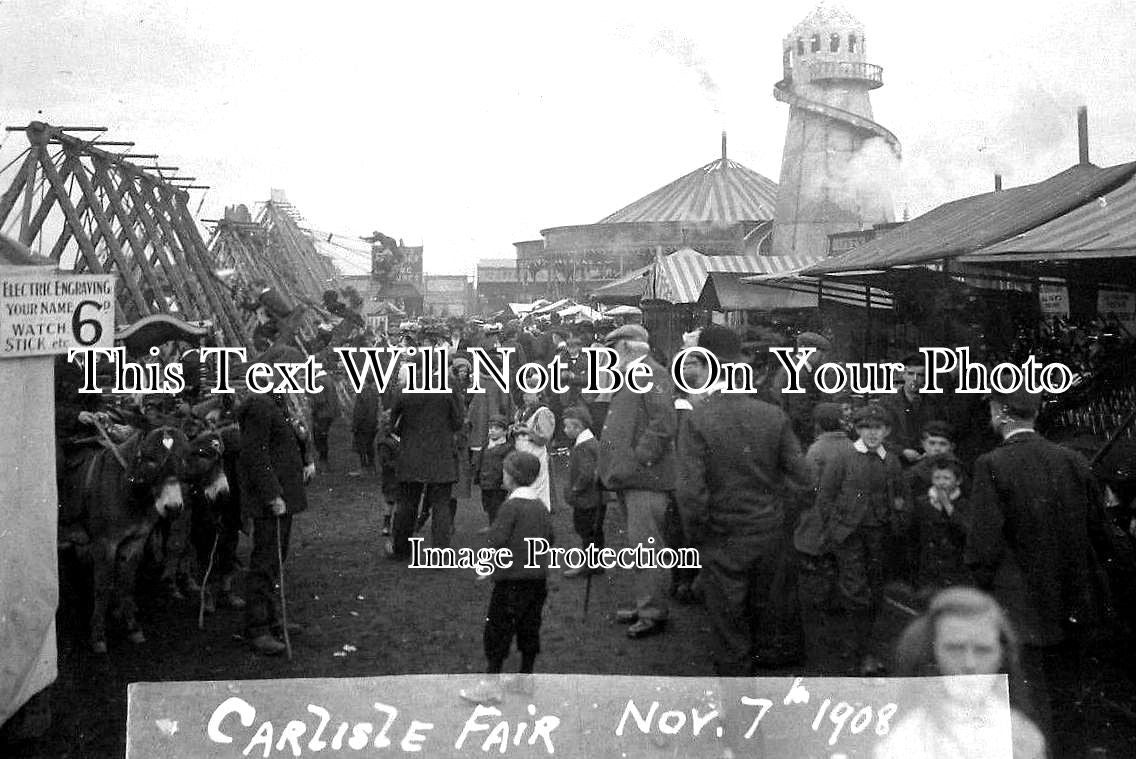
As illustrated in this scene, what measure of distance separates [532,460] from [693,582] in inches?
34.6

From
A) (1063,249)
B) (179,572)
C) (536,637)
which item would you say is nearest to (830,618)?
(536,637)

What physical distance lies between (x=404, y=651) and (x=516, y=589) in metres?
0.55

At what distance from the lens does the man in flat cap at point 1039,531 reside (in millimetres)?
3490

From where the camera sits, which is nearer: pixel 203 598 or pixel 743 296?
pixel 203 598

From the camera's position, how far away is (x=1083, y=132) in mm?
4227

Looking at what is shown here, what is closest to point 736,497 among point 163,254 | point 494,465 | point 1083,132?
point 494,465

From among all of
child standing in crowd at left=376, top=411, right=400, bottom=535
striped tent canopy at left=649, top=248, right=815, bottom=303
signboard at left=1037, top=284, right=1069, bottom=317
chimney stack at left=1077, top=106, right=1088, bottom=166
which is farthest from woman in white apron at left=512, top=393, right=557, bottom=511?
chimney stack at left=1077, top=106, right=1088, bottom=166

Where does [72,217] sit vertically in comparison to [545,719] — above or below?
above

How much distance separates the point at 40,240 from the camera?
12.8 feet

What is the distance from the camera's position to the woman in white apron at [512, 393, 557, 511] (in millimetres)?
4121

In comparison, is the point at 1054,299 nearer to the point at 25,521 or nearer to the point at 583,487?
the point at 583,487

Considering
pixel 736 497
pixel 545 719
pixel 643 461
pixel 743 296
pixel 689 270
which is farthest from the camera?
pixel 743 296

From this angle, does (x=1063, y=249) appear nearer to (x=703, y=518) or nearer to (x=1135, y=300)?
(x=1135, y=300)

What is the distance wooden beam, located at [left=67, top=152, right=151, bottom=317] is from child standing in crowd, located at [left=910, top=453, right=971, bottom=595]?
11.2 feet
